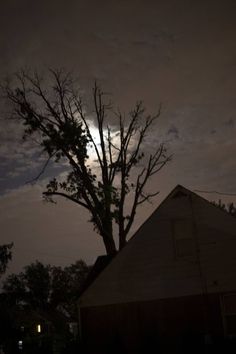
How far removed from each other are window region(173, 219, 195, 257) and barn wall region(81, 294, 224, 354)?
165 centimetres

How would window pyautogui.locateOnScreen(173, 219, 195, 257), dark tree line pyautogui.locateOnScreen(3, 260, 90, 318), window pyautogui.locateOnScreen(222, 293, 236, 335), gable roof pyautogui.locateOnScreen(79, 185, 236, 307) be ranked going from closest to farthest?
window pyautogui.locateOnScreen(222, 293, 236, 335), gable roof pyautogui.locateOnScreen(79, 185, 236, 307), window pyautogui.locateOnScreen(173, 219, 195, 257), dark tree line pyautogui.locateOnScreen(3, 260, 90, 318)

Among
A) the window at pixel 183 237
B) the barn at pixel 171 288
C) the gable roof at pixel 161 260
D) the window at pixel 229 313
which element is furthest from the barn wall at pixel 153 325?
the window at pixel 183 237

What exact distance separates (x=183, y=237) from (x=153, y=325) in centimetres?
336

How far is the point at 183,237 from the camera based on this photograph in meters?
17.1

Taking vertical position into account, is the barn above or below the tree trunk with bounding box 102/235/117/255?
below

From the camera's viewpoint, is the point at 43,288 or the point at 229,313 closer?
the point at 229,313

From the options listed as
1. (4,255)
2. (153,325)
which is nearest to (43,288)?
(4,255)

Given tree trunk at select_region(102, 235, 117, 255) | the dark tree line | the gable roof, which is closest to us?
the gable roof

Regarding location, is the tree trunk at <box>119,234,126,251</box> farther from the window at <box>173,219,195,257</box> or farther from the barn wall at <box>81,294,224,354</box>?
the window at <box>173,219,195,257</box>

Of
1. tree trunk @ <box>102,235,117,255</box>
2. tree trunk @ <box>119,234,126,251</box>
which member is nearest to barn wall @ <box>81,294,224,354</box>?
tree trunk @ <box>102,235,117,255</box>

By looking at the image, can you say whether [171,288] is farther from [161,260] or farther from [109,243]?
[109,243]

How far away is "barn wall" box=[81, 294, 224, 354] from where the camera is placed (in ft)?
51.7

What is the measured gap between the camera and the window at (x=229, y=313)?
15711 millimetres

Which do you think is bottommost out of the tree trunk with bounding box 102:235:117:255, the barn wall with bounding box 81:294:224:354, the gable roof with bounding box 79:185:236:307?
the barn wall with bounding box 81:294:224:354
